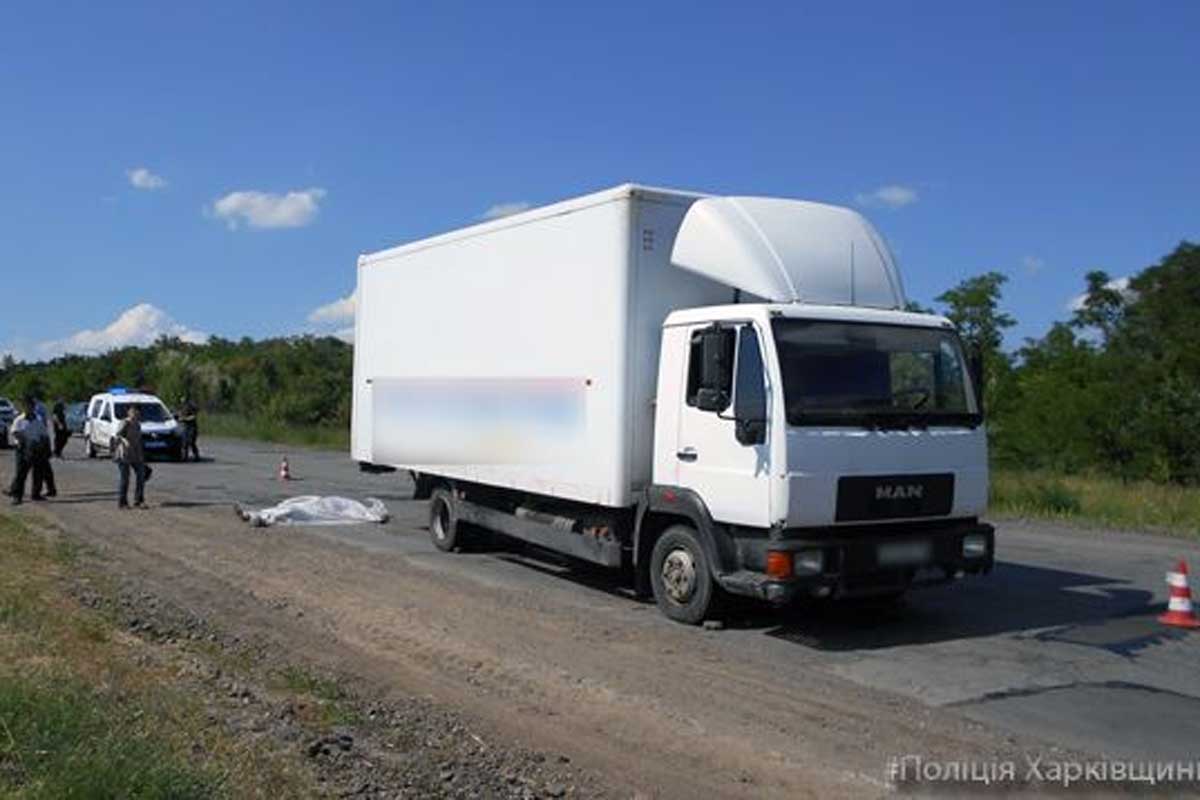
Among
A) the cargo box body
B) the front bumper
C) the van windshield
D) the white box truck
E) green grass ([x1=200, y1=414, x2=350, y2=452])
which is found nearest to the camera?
the front bumper

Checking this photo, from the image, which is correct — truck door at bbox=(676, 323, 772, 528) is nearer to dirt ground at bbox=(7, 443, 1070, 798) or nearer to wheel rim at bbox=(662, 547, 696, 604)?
wheel rim at bbox=(662, 547, 696, 604)

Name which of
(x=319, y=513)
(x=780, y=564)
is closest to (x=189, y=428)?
(x=319, y=513)

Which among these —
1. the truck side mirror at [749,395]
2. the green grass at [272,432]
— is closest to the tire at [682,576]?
the truck side mirror at [749,395]

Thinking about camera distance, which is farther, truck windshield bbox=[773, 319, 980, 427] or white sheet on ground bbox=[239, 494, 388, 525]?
white sheet on ground bbox=[239, 494, 388, 525]

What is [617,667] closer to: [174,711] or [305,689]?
[305,689]

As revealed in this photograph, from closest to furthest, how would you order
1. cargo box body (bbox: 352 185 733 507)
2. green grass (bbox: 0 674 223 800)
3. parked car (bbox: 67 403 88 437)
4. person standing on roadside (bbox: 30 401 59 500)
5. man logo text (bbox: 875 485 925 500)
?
green grass (bbox: 0 674 223 800) < man logo text (bbox: 875 485 925 500) < cargo box body (bbox: 352 185 733 507) < person standing on roadside (bbox: 30 401 59 500) < parked car (bbox: 67 403 88 437)

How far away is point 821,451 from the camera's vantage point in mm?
8688

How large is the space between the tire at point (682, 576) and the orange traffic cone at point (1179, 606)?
3.82 metres

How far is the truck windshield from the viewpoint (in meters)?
8.86

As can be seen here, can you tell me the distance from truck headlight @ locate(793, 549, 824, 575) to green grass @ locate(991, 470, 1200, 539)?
1142 centimetres

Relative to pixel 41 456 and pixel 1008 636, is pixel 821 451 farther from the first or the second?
pixel 41 456

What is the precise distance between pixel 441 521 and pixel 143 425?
69.6 feet

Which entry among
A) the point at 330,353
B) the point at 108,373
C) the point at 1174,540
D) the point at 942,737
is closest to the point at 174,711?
the point at 942,737

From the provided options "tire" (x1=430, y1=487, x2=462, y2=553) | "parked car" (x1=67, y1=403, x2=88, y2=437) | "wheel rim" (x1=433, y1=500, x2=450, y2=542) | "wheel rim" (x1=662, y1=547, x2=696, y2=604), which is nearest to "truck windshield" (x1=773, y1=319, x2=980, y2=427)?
"wheel rim" (x1=662, y1=547, x2=696, y2=604)
